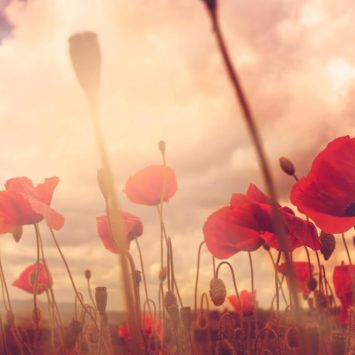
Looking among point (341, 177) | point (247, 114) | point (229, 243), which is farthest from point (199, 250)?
point (247, 114)

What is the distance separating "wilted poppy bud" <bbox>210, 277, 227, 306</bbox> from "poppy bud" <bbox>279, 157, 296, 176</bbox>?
361 millimetres

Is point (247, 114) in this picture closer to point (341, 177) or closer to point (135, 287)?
point (341, 177)

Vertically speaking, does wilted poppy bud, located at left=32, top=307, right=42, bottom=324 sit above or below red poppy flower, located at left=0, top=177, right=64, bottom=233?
below

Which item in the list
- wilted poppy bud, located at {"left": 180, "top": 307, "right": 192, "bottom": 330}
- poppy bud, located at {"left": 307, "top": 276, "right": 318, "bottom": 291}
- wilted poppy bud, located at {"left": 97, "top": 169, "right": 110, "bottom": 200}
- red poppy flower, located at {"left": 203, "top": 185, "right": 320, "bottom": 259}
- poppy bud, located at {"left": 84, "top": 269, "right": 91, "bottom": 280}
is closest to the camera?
wilted poppy bud, located at {"left": 97, "top": 169, "right": 110, "bottom": 200}

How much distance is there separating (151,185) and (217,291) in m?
0.45

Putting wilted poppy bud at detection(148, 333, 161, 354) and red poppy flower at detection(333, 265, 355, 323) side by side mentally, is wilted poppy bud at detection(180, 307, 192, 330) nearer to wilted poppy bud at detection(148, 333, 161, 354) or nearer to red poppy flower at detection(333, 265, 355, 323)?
wilted poppy bud at detection(148, 333, 161, 354)

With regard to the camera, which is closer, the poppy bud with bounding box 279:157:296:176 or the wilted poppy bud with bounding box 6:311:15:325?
the poppy bud with bounding box 279:157:296:176

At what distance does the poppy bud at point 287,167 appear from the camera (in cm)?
138

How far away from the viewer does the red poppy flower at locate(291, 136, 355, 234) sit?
4.11ft

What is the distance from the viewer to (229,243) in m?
1.66

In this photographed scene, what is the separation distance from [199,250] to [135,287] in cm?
45

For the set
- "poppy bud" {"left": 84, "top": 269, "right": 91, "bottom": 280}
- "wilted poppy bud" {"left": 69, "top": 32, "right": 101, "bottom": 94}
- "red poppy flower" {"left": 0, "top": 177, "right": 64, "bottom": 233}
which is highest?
"red poppy flower" {"left": 0, "top": 177, "right": 64, "bottom": 233}

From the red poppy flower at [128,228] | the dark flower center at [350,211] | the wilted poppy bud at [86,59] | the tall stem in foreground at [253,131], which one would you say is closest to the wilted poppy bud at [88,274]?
the red poppy flower at [128,228]

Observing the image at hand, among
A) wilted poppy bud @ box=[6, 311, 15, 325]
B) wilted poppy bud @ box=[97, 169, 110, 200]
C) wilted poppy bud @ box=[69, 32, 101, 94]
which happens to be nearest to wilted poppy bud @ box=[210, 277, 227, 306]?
wilted poppy bud @ box=[6, 311, 15, 325]
